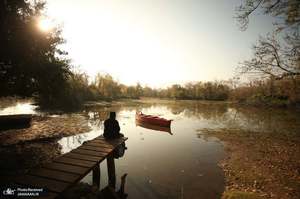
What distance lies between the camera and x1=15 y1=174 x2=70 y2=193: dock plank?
4.85 meters

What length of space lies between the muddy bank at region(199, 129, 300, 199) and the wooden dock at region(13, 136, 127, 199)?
5258 mm

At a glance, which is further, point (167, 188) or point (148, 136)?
point (148, 136)

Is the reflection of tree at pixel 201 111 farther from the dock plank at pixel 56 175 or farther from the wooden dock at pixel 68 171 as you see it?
the dock plank at pixel 56 175

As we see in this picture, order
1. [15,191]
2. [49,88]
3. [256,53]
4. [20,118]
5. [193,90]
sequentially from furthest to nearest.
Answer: [193,90], [20,118], [49,88], [256,53], [15,191]

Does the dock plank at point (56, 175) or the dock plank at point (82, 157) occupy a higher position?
the dock plank at point (82, 157)

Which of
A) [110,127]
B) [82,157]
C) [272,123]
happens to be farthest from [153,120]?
[272,123]

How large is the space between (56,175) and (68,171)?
0.36 metres

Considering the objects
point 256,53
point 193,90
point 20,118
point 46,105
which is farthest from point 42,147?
point 193,90

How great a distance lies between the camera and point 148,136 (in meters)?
19.0

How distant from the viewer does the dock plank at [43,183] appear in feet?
15.9

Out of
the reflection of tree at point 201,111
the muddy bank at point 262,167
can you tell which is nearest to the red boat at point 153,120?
the muddy bank at point 262,167

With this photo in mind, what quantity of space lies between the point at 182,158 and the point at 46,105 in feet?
112

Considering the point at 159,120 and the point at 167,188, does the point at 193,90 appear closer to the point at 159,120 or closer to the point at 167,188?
the point at 159,120

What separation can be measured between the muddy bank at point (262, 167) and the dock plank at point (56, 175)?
582 cm
